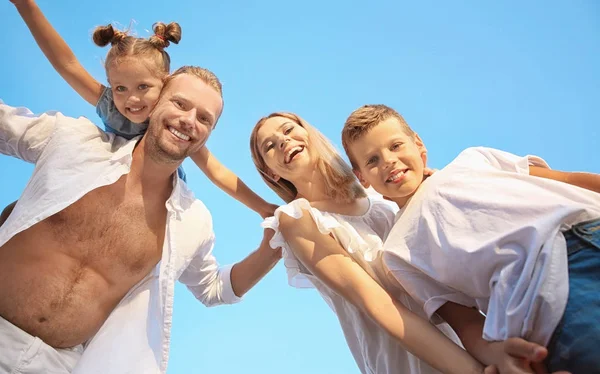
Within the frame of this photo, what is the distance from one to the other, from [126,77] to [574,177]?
298cm

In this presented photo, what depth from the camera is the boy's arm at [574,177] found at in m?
2.42

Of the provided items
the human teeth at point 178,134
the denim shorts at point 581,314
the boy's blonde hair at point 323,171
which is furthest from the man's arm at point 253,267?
the denim shorts at point 581,314

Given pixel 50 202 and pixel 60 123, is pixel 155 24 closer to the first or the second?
pixel 60 123

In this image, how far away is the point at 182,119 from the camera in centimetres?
341

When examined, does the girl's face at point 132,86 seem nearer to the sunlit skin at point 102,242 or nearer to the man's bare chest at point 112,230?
the sunlit skin at point 102,242

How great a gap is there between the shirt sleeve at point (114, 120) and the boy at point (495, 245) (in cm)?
189

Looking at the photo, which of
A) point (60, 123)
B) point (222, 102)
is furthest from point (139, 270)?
point (222, 102)

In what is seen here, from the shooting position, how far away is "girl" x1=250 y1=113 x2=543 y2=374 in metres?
2.28

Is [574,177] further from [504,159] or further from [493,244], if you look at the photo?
[493,244]

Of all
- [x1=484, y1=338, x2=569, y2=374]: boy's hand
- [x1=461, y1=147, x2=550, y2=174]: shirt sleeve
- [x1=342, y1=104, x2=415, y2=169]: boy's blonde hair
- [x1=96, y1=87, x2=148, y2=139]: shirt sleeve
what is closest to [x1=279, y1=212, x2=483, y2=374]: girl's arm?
[x1=484, y1=338, x2=569, y2=374]: boy's hand

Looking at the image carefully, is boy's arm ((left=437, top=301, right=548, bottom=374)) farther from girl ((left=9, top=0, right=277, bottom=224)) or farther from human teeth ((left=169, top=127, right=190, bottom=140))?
human teeth ((left=169, top=127, right=190, bottom=140))

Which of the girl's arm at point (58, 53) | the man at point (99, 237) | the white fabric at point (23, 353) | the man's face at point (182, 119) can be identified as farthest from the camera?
the man's face at point (182, 119)

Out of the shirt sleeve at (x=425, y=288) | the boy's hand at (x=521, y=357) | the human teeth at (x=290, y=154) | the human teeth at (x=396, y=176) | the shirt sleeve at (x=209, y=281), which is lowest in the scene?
the shirt sleeve at (x=209, y=281)

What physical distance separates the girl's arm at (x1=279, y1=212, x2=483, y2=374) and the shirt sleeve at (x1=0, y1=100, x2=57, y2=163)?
182 centimetres
